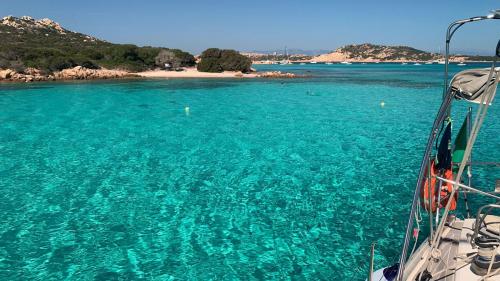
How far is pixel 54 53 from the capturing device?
66.2 metres

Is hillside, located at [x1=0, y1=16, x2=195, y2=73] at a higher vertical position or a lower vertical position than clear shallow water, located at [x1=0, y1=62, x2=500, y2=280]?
higher

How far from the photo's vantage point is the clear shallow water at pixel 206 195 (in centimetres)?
782

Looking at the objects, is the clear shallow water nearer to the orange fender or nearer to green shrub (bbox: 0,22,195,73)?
the orange fender

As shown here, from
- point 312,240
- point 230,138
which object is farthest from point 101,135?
point 312,240

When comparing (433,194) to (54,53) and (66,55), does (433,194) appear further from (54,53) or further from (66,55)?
(66,55)

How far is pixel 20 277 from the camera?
7.20 meters

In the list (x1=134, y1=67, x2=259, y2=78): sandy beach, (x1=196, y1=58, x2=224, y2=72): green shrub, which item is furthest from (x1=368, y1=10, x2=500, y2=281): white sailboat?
(x1=196, y1=58, x2=224, y2=72): green shrub

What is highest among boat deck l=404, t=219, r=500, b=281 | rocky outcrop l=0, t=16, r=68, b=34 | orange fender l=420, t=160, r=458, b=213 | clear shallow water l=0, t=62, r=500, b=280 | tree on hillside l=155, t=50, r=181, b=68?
rocky outcrop l=0, t=16, r=68, b=34

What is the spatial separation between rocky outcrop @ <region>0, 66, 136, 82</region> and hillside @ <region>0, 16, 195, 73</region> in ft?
5.77

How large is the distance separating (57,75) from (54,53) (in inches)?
409

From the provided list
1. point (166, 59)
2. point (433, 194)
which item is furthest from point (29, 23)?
point (433, 194)

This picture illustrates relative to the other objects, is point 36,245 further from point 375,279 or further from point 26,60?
point 26,60

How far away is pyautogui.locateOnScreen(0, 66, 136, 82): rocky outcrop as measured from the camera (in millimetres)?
53438

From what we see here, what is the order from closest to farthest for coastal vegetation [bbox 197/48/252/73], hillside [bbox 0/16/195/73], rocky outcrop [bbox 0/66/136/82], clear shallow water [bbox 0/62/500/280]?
1. clear shallow water [bbox 0/62/500/280]
2. rocky outcrop [bbox 0/66/136/82]
3. hillside [bbox 0/16/195/73]
4. coastal vegetation [bbox 197/48/252/73]
